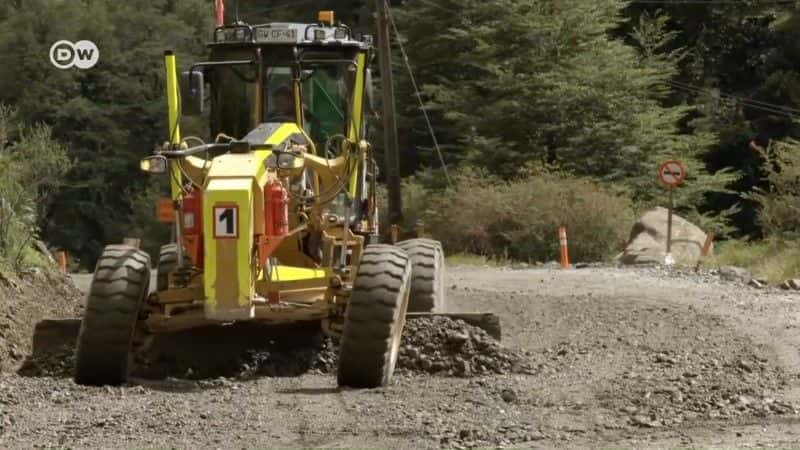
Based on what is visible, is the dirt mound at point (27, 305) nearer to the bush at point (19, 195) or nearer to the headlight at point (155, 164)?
the bush at point (19, 195)

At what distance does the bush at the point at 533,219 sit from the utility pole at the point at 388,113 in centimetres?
146

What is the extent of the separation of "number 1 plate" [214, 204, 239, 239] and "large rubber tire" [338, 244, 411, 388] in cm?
108

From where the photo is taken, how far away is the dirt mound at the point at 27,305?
635 inches

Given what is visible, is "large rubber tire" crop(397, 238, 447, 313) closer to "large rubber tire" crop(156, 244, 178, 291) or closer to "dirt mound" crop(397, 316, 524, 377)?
"dirt mound" crop(397, 316, 524, 377)

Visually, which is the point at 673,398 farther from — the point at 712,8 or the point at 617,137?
the point at 712,8

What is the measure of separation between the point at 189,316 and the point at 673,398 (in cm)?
402

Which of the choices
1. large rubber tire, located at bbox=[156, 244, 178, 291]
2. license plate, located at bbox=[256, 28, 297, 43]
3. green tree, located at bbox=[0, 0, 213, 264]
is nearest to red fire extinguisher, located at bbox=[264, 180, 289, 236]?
license plate, located at bbox=[256, 28, 297, 43]

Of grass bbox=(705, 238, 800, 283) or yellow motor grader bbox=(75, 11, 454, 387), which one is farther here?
grass bbox=(705, 238, 800, 283)

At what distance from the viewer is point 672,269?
1079 inches

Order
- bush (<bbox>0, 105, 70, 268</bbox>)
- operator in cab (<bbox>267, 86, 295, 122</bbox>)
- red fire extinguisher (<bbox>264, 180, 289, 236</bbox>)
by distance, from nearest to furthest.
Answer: red fire extinguisher (<bbox>264, 180, 289, 236</bbox>) < operator in cab (<bbox>267, 86, 295, 122</bbox>) < bush (<bbox>0, 105, 70, 268</bbox>)

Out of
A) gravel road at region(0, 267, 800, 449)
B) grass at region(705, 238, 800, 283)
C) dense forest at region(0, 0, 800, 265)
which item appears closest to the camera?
gravel road at region(0, 267, 800, 449)

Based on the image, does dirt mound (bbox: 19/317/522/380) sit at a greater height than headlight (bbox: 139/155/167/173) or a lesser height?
lesser

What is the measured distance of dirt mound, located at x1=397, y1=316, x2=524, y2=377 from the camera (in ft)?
45.7

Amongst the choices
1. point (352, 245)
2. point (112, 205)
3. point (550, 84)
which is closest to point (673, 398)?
point (352, 245)
